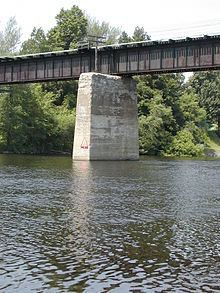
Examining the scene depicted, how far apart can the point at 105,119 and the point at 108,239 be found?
4150cm

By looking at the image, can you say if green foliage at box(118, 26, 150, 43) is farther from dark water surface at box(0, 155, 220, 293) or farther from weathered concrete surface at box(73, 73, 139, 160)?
dark water surface at box(0, 155, 220, 293)

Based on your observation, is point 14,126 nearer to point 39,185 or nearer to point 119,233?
point 39,185

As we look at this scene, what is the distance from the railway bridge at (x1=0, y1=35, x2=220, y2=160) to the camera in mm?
50531

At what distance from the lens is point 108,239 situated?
1386cm

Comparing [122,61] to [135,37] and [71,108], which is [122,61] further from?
[135,37]

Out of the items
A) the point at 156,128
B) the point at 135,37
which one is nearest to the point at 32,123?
the point at 156,128

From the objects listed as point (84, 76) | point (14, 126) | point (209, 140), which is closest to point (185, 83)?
point (209, 140)

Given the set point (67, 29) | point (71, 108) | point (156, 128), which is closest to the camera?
point (156, 128)

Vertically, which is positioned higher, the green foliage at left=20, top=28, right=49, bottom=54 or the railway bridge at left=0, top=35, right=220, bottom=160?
the green foliage at left=20, top=28, right=49, bottom=54

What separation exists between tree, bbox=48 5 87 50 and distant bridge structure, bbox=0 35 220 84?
128ft

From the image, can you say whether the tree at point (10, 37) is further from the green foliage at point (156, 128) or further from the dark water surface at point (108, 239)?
the dark water surface at point (108, 239)

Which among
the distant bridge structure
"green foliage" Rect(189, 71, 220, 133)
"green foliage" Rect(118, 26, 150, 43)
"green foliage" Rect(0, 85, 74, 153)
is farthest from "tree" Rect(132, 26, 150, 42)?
the distant bridge structure

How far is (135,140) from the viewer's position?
58.2 m

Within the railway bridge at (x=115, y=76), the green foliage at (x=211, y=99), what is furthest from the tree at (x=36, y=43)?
the green foliage at (x=211, y=99)
